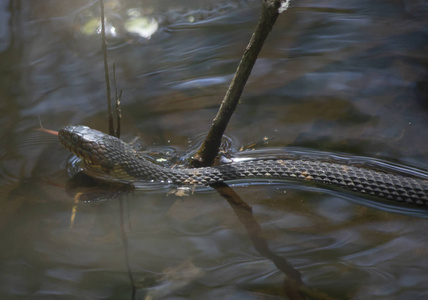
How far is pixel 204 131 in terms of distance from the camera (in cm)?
565

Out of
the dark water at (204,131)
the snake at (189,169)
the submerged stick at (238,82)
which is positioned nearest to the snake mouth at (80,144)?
the snake at (189,169)

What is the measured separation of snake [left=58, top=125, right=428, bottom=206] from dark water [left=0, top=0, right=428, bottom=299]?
16cm

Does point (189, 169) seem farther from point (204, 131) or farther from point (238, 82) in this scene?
point (238, 82)

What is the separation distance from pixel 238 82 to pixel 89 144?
68.1 inches

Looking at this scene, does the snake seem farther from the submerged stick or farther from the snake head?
the submerged stick

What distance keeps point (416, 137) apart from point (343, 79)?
4.72ft

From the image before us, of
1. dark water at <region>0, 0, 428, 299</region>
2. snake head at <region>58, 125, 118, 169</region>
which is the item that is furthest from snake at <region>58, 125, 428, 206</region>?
dark water at <region>0, 0, 428, 299</region>

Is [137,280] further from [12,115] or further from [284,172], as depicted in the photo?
[12,115]

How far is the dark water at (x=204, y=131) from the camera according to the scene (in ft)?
12.3

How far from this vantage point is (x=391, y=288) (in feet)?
11.6

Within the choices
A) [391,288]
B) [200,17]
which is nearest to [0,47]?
[200,17]

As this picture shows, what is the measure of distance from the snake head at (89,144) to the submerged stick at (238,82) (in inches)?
36.6

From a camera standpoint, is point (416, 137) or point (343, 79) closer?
point (416, 137)

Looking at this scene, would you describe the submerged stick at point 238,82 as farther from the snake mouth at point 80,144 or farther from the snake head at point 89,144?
the snake mouth at point 80,144
